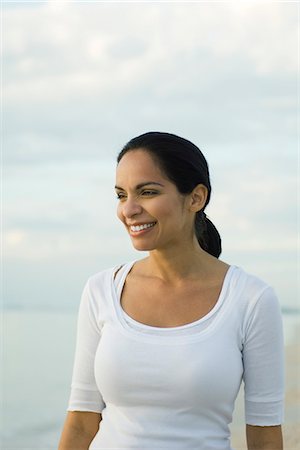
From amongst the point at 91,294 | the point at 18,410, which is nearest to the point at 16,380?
the point at 18,410

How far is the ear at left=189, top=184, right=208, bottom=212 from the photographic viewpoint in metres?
2.67

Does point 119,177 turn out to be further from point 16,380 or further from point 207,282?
point 16,380

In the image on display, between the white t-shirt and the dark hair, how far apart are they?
0.30 meters

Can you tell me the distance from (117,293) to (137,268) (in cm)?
11

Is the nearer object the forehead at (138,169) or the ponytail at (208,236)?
the forehead at (138,169)

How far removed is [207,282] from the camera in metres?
2.72

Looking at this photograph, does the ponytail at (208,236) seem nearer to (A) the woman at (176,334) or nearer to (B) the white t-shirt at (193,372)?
(A) the woman at (176,334)

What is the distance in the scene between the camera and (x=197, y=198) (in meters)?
2.68

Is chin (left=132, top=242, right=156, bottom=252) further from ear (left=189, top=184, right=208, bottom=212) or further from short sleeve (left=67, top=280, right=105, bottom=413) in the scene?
short sleeve (left=67, top=280, right=105, bottom=413)

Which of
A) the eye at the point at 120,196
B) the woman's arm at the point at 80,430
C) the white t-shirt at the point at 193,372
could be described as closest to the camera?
the white t-shirt at the point at 193,372

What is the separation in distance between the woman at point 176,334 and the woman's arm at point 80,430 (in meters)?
0.08

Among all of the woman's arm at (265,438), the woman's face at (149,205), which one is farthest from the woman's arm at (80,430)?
the woman's face at (149,205)

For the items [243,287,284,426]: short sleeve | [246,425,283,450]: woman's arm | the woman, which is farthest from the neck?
[246,425,283,450]: woman's arm

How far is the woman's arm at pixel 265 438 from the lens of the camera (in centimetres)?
265
